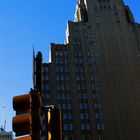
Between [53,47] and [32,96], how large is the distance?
118 meters

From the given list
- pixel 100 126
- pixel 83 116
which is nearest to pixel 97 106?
pixel 83 116

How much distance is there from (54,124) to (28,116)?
613 mm

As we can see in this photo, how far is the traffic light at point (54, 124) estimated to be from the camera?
18.2 feet

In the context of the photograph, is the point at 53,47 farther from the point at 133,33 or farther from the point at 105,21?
the point at 133,33

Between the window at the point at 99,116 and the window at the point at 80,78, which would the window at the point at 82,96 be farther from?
the window at the point at 99,116

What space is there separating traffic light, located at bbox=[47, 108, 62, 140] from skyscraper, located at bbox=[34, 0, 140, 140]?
9674 centimetres

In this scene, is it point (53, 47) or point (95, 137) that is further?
point (53, 47)

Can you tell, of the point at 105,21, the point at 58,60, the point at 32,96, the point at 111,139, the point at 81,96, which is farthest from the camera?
the point at 105,21

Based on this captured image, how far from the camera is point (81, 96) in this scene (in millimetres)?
109375

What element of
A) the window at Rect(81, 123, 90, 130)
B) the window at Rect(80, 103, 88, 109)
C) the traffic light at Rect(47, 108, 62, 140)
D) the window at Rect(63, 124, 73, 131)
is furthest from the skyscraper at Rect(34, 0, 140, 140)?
the traffic light at Rect(47, 108, 62, 140)

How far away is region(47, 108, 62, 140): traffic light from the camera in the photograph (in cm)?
554

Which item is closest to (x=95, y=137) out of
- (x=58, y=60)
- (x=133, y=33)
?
(x=58, y=60)

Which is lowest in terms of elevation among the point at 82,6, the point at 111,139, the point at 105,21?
the point at 111,139

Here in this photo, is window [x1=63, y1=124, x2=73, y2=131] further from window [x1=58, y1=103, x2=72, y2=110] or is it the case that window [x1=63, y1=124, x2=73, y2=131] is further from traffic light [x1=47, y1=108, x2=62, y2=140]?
traffic light [x1=47, y1=108, x2=62, y2=140]
